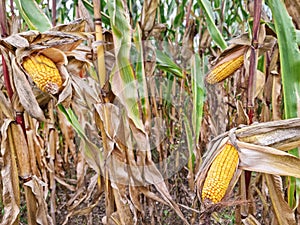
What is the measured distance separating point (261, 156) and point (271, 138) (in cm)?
4

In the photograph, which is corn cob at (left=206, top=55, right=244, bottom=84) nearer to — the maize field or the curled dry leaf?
the maize field

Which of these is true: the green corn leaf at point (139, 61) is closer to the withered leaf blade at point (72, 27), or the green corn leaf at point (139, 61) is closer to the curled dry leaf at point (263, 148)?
the withered leaf blade at point (72, 27)

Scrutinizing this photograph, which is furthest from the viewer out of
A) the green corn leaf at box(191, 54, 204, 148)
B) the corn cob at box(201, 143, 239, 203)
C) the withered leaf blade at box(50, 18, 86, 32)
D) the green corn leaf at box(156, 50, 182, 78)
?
the green corn leaf at box(156, 50, 182, 78)

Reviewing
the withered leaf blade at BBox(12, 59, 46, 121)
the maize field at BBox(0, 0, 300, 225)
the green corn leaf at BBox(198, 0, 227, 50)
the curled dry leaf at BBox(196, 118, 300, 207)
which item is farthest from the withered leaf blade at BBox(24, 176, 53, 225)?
the green corn leaf at BBox(198, 0, 227, 50)

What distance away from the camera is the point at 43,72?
0.78 m

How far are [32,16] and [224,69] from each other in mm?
495

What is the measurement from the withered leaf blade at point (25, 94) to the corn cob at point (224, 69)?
393mm

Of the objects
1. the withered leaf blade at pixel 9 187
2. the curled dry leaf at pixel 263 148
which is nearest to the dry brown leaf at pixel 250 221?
the curled dry leaf at pixel 263 148

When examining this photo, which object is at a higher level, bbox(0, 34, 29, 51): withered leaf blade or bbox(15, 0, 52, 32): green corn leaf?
bbox(15, 0, 52, 32): green corn leaf

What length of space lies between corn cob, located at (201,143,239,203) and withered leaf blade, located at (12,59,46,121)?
0.40 metres

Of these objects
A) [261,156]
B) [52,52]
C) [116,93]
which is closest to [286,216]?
[261,156]

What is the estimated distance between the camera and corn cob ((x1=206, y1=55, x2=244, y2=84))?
886 millimetres

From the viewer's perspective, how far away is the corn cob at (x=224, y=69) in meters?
0.89

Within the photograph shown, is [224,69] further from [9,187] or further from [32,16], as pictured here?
[9,187]
